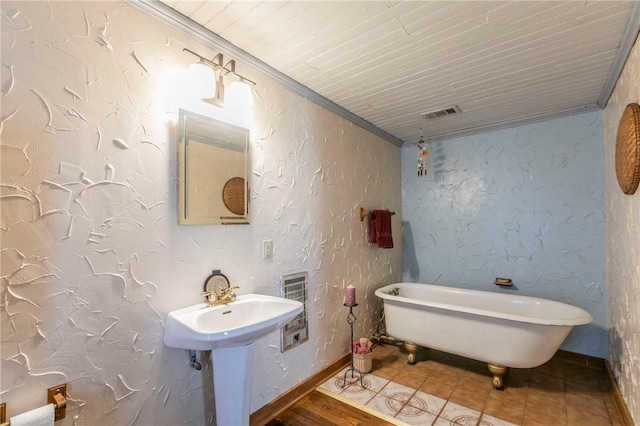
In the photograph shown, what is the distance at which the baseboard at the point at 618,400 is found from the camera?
173 cm

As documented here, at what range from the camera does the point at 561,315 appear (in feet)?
7.59

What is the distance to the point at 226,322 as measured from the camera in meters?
1.51

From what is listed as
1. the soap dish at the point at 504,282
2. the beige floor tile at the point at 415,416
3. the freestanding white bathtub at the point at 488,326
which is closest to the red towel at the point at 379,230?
the freestanding white bathtub at the point at 488,326

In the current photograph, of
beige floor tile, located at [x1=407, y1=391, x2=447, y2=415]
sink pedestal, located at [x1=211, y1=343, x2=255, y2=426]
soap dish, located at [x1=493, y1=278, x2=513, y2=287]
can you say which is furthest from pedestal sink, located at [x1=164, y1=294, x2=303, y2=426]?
soap dish, located at [x1=493, y1=278, x2=513, y2=287]

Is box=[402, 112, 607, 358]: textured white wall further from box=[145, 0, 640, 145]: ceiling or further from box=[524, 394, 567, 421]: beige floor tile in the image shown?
box=[524, 394, 567, 421]: beige floor tile

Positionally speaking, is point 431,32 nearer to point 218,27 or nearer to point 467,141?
point 218,27

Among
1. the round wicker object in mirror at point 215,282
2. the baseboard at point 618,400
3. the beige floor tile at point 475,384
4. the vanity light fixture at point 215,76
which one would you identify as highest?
the vanity light fixture at point 215,76

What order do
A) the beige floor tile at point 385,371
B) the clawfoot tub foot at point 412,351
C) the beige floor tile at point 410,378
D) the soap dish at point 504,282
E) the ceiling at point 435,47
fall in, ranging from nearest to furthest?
1. the ceiling at point 435,47
2. the beige floor tile at point 410,378
3. the beige floor tile at point 385,371
4. the clawfoot tub foot at point 412,351
5. the soap dish at point 504,282

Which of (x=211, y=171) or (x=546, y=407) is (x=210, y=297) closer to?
(x=211, y=171)

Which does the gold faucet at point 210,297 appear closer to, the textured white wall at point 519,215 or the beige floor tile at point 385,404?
the beige floor tile at point 385,404

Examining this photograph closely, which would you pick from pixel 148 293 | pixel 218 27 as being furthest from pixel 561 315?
pixel 218 27

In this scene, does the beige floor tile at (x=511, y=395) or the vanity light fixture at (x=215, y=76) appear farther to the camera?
the beige floor tile at (x=511, y=395)

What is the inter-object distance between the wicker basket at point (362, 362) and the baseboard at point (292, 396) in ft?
0.41

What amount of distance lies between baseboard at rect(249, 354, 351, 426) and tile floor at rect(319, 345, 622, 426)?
2.4 inches
